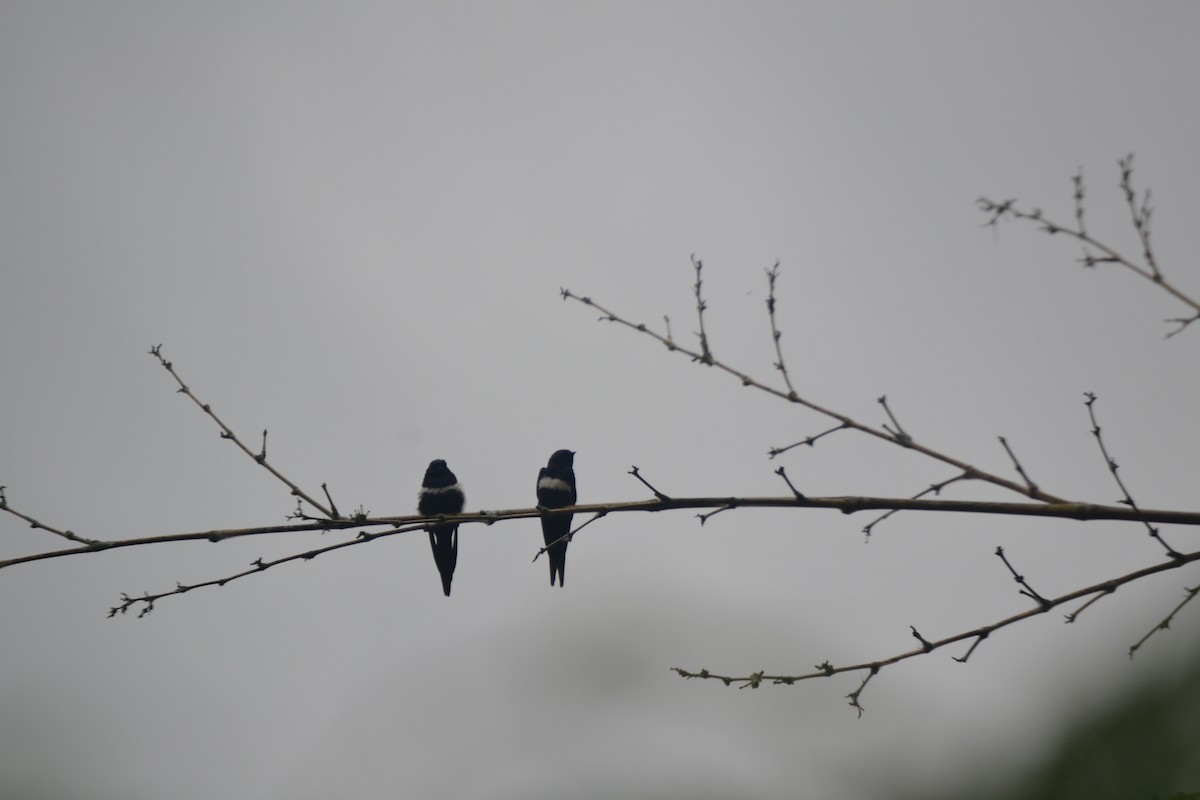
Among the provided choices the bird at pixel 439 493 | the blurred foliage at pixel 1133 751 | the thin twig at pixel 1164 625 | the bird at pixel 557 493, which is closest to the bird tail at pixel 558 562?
the bird at pixel 557 493

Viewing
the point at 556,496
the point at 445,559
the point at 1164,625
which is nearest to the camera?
the point at 1164,625

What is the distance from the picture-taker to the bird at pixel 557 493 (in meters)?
9.52

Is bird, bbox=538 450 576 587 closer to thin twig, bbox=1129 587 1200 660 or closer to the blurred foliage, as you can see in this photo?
the blurred foliage

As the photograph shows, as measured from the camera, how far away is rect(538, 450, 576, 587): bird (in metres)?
9.52

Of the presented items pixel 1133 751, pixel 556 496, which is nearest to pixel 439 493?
pixel 556 496

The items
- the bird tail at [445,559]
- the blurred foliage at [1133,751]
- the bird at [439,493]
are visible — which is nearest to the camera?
the blurred foliage at [1133,751]

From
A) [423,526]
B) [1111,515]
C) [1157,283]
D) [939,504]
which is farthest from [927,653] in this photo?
[423,526]

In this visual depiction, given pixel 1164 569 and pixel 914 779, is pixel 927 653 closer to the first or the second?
pixel 1164 569

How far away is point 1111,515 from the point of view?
260 cm

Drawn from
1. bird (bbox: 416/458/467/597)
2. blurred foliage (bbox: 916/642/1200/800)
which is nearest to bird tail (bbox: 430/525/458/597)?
bird (bbox: 416/458/467/597)

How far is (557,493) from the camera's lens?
1087 cm

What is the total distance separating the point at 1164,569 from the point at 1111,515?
22 centimetres

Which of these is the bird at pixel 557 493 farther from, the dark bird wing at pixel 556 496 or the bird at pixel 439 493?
the bird at pixel 439 493

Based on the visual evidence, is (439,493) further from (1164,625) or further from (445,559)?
(1164,625)
